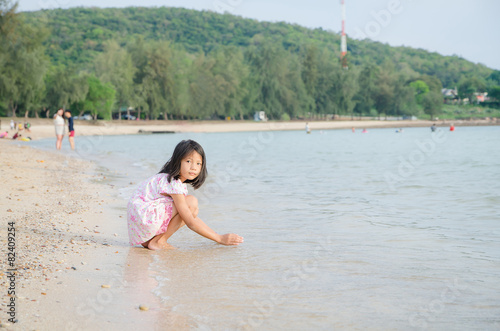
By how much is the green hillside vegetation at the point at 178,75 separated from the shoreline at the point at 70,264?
50433 millimetres

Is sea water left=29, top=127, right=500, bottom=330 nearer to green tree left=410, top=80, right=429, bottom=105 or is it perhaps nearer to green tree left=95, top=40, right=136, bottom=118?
green tree left=95, top=40, right=136, bottom=118

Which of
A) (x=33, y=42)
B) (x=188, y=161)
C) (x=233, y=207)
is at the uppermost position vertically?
(x=33, y=42)

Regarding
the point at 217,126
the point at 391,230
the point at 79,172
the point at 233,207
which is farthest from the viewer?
the point at 217,126

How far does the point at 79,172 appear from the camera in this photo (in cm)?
1461

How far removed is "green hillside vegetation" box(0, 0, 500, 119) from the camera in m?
58.1

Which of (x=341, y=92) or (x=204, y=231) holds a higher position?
(x=341, y=92)

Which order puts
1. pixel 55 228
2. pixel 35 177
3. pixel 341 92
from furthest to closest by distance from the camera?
pixel 341 92 < pixel 35 177 < pixel 55 228

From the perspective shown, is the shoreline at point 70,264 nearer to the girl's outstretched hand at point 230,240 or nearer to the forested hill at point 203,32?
the girl's outstretched hand at point 230,240

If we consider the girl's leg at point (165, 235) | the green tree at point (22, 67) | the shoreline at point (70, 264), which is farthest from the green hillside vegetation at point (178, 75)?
the girl's leg at point (165, 235)

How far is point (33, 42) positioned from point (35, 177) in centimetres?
5067

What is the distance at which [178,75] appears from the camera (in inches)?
2995

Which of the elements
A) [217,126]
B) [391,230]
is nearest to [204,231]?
[391,230]

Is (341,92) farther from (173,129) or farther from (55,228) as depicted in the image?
(55,228)

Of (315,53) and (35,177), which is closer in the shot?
(35,177)
